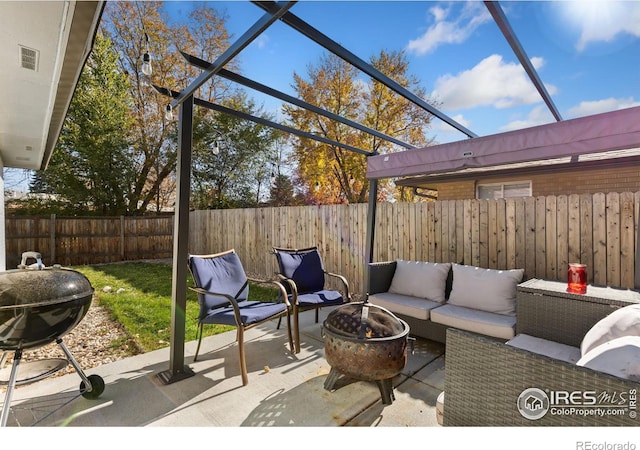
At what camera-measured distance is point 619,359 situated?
47.8 inches

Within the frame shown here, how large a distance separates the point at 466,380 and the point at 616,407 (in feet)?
1.81

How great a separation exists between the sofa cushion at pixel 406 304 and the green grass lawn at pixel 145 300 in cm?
200

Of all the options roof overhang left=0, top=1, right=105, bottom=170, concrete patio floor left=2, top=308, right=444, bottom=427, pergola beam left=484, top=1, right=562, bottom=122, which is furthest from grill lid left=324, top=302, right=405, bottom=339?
roof overhang left=0, top=1, right=105, bottom=170

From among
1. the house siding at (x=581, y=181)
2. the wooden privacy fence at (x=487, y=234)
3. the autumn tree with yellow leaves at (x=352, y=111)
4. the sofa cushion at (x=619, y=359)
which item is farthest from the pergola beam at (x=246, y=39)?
the autumn tree with yellow leaves at (x=352, y=111)

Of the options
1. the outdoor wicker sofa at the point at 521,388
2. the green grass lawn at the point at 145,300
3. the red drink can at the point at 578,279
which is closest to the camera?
the outdoor wicker sofa at the point at 521,388

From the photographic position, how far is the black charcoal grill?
1.85 metres

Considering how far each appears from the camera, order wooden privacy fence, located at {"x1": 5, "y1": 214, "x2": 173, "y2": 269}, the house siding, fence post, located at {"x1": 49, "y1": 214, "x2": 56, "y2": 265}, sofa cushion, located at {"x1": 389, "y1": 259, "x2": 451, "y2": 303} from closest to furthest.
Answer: sofa cushion, located at {"x1": 389, "y1": 259, "x2": 451, "y2": 303} < the house siding < wooden privacy fence, located at {"x1": 5, "y1": 214, "x2": 173, "y2": 269} < fence post, located at {"x1": 49, "y1": 214, "x2": 56, "y2": 265}

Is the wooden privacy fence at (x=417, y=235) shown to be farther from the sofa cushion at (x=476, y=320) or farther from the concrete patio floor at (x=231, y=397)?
the concrete patio floor at (x=231, y=397)

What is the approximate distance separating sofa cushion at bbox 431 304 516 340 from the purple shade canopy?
147cm

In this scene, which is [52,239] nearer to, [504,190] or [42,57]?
[42,57]

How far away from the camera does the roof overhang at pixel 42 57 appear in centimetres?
187

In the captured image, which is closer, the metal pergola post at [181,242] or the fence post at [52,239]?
the metal pergola post at [181,242]

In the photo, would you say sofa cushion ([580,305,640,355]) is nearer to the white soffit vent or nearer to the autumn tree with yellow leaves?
the white soffit vent

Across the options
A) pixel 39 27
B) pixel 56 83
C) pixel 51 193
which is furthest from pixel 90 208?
pixel 39 27
